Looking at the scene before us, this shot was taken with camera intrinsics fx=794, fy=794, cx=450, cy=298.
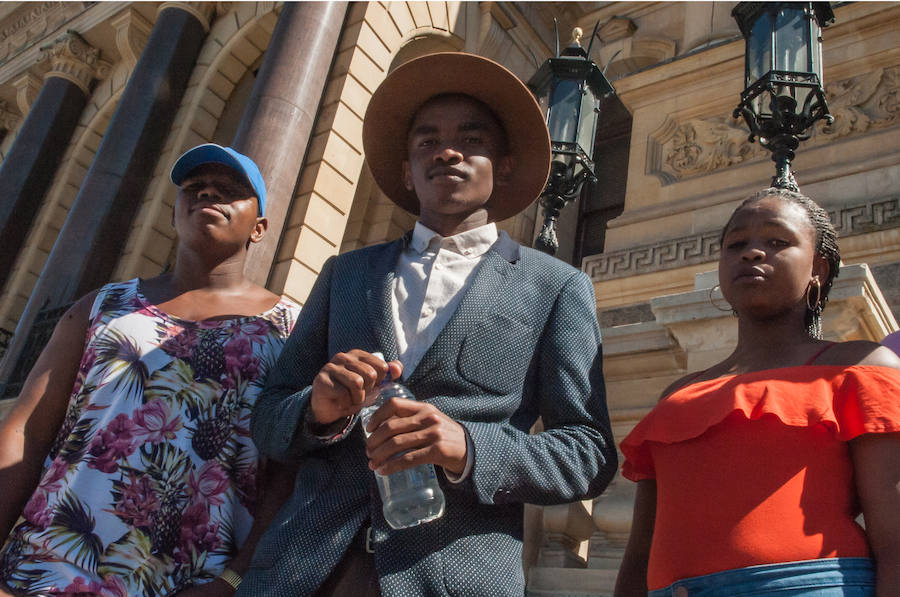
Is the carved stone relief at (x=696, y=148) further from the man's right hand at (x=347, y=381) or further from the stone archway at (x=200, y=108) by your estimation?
the man's right hand at (x=347, y=381)

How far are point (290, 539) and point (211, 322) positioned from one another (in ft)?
2.84

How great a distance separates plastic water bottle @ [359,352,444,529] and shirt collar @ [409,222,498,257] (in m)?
0.54

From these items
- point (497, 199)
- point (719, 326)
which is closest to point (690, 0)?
point (719, 326)

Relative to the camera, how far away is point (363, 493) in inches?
67.1

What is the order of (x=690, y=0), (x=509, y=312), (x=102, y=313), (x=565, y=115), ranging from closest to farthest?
1. (x=509, y=312)
2. (x=102, y=313)
3. (x=565, y=115)
4. (x=690, y=0)

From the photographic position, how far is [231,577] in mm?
1940

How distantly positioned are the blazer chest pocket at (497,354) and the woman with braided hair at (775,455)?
379 millimetres

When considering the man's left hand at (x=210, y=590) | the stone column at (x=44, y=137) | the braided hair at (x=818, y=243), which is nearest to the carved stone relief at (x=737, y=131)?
the braided hair at (x=818, y=243)

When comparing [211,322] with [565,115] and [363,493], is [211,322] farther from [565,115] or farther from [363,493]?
[565,115]

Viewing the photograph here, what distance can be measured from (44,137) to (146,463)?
12.0m

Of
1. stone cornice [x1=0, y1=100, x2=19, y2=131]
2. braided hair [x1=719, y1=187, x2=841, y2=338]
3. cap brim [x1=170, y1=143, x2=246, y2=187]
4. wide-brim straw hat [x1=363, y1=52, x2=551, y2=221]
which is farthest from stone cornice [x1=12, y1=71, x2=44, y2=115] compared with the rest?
braided hair [x1=719, y1=187, x2=841, y2=338]

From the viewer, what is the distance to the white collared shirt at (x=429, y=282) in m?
1.88

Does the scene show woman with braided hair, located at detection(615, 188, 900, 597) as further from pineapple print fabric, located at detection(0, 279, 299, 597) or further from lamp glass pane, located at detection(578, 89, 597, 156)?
lamp glass pane, located at detection(578, 89, 597, 156)

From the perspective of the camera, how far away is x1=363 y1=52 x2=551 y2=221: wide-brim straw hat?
2.16 m
